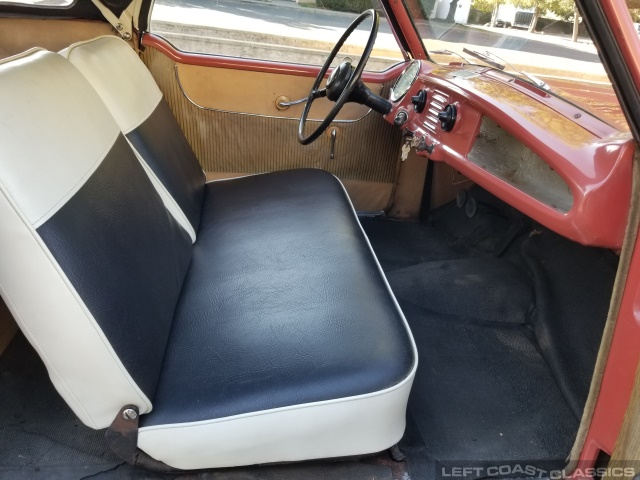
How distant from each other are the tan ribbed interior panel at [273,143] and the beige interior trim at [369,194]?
0.8 inches

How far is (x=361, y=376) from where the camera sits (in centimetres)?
96

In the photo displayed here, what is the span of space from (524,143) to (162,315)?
1.01 metres

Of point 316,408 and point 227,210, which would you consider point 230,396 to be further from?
point 227,210

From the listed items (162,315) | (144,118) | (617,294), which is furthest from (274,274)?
(617,294)

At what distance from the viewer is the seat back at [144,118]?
1375 mm

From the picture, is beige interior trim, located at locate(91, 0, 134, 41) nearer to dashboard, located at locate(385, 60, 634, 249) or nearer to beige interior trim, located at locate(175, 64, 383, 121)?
beige interior trim, located at locate(175, 64, 383, 121)

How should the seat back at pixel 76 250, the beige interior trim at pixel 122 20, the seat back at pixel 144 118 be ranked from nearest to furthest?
the seat back at pixel 76 250 → the seat back at pixel 144 118 → the beige interior trim at pixel 122 20

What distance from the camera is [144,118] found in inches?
60.0

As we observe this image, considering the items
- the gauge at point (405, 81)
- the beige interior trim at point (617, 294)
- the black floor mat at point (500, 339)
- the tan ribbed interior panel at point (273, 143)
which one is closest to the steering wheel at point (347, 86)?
the gauge at point (405, 81)

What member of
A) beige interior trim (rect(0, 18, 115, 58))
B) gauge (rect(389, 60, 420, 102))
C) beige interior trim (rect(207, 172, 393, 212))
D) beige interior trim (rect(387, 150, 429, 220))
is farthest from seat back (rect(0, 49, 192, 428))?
beige interior trim (rect(387, 150, 429, 220))

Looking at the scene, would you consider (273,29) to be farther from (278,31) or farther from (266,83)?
(266,83)

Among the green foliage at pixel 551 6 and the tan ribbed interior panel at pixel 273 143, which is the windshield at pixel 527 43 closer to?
the green foliage at pixel 551 6

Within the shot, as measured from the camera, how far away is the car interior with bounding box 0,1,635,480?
0.88 metres

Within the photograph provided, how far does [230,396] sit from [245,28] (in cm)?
187
